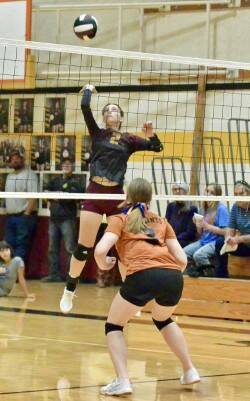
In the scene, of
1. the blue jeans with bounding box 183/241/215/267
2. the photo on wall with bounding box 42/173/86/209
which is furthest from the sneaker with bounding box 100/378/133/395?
the photo on wall with bounding box 42/173/86/209

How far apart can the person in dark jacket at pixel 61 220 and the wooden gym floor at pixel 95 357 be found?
13.6 feet

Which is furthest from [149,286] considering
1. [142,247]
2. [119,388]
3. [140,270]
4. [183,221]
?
[183,221]

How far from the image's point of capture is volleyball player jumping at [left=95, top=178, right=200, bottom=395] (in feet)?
22.6

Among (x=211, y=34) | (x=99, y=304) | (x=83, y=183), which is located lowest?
(x=99, y=304)

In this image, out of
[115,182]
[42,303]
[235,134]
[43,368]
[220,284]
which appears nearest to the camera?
[43,368]

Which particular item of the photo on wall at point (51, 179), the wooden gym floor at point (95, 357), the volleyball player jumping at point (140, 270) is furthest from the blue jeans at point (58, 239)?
the volleyball player jumping at point (140, 270)

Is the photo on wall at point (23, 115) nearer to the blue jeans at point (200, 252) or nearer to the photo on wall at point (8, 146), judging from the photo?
the photo on wall at point (8, 146)

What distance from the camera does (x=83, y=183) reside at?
17344 millimetres

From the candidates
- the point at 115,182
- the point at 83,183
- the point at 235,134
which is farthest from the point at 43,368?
the point at 83,183

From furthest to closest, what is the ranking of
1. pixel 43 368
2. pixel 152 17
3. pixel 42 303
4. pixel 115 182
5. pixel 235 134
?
pixel 152 17, pixel 235 134, pixel 42 303, pixel 115 182, pixel 43 368

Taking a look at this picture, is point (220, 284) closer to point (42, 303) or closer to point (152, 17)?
point (42, 303)

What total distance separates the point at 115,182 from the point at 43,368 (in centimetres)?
240

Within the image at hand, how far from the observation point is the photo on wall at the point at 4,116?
17859 mm

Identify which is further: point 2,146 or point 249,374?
point 2,146
